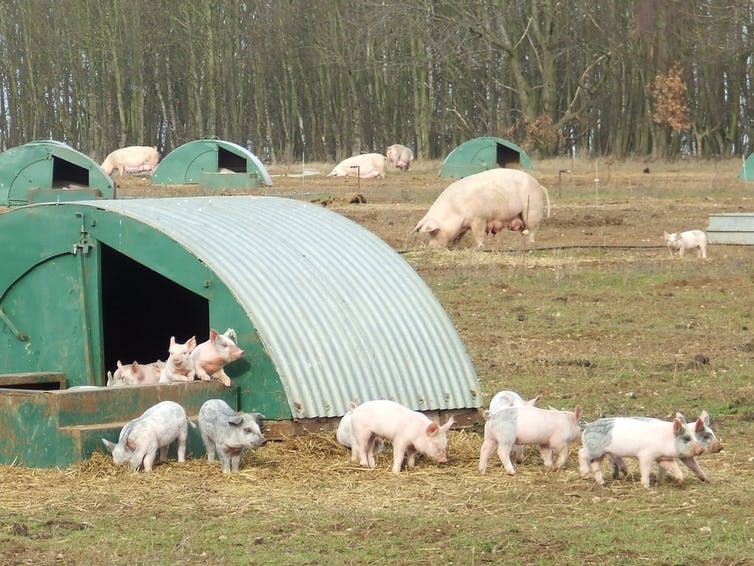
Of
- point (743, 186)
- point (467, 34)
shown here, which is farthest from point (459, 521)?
point (467, 34)

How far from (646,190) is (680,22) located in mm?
21537

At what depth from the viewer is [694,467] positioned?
8.10 metres

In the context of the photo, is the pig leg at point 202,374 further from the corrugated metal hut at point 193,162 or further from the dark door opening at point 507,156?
the dark door opening at point 507,156

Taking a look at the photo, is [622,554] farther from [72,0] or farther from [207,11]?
[72,0]

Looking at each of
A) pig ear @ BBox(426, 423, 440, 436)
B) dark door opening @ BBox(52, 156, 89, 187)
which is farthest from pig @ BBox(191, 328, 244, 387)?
dark door opening @ BBox(52, 156, 89, 187)

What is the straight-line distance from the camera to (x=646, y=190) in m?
33.3

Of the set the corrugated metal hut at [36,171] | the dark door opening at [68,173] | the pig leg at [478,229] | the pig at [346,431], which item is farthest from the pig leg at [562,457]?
the dark door opening at [68,173]

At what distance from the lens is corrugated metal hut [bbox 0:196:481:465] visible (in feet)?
30.0

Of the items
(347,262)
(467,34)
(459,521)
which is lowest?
(459,521)

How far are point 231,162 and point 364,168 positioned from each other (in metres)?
4.34

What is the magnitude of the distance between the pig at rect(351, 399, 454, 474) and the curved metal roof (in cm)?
53

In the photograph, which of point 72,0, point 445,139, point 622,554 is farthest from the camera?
point 72,0

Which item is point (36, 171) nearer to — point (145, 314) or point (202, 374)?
point (145, 314)

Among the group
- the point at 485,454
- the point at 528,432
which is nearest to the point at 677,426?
the point at 528,432
